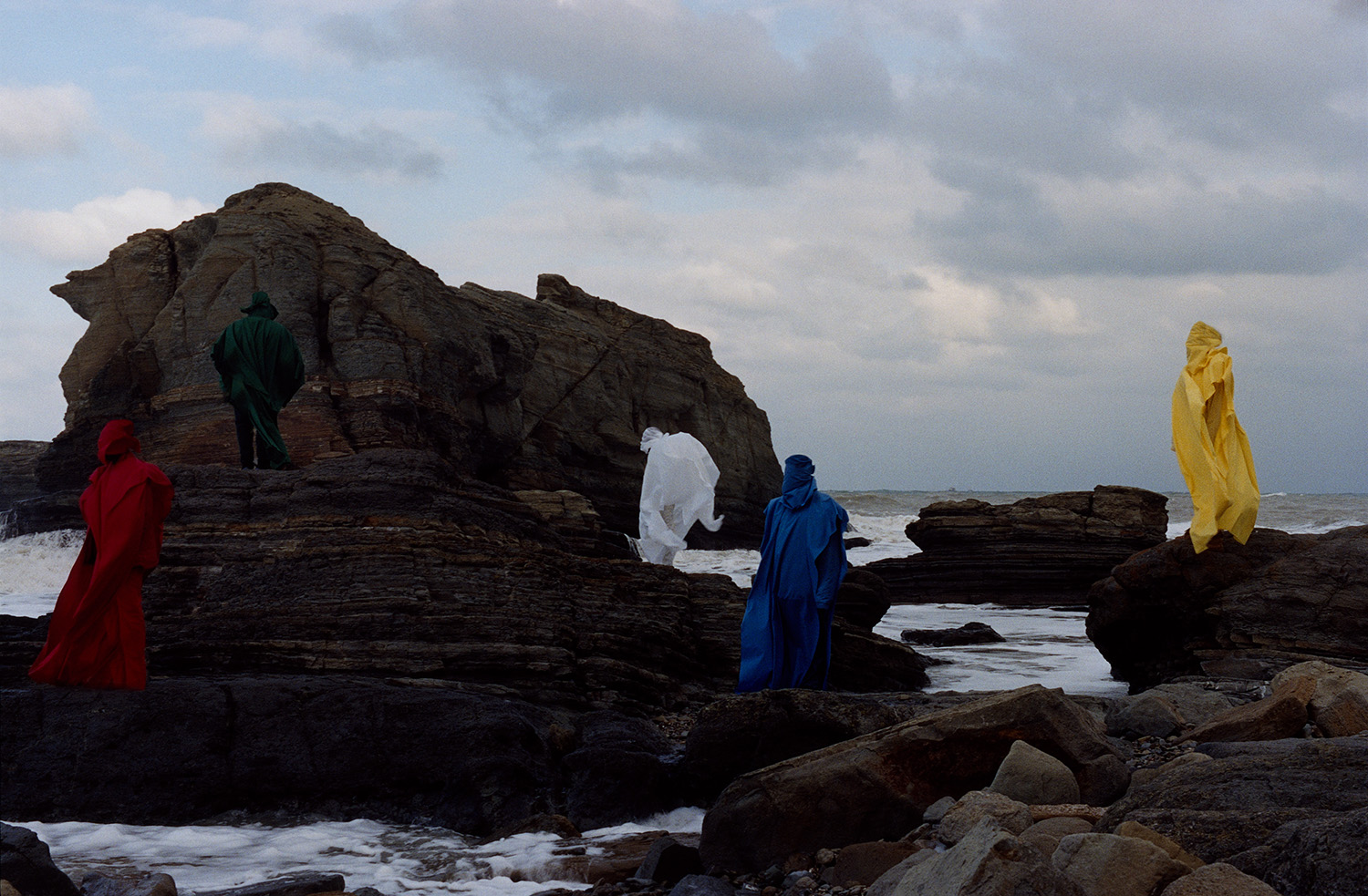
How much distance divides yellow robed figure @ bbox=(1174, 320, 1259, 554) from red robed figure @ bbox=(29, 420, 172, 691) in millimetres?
8742

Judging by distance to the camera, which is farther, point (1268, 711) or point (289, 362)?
point (289, 362)

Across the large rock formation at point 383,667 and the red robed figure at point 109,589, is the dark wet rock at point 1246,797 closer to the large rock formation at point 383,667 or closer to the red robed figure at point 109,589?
the large rock formation at point 383,667

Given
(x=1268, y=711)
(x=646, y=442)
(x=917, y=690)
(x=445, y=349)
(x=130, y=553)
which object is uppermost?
(x=445, y=349)

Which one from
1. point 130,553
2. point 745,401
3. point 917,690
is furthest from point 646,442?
point 745,401

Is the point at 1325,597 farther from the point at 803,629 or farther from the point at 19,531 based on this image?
the point at 19,531

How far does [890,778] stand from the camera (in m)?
5.16

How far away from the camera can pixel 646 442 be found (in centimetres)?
1611

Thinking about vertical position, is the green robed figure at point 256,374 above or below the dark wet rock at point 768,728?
above

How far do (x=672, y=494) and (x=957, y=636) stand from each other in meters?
4.47

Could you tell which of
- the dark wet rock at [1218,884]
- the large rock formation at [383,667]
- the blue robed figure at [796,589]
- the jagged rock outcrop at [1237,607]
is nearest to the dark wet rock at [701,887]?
the large rock formation at [383,667]

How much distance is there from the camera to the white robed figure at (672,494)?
15789mm

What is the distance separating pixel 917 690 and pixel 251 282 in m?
15.9

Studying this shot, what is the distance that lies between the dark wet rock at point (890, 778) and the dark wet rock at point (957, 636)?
28.2 feet

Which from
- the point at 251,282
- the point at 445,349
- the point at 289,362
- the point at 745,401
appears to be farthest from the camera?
the point at 745,401
